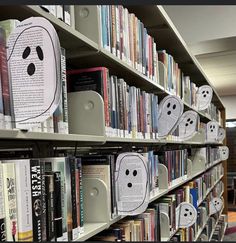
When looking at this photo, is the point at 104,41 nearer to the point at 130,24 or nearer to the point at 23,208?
the point at 130,24

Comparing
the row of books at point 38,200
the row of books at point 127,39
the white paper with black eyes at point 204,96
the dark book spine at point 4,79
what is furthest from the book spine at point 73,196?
the white paper with black eyes at point 204,96

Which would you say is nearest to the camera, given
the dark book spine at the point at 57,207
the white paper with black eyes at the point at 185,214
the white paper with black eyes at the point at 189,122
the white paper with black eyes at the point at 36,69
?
the white paper with black eyes at the point at 36,69

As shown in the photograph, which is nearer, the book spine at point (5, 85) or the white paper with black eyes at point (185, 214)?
the book spine at point (5, 85)

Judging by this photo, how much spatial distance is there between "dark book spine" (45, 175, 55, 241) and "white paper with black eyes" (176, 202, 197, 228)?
1.45 metres

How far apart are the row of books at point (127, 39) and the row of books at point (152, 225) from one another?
757 mm

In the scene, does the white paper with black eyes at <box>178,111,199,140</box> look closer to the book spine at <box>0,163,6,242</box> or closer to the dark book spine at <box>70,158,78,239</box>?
the dark book spine at <box>70,158,78,239</box>

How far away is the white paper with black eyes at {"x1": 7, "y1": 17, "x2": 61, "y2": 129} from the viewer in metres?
0.77

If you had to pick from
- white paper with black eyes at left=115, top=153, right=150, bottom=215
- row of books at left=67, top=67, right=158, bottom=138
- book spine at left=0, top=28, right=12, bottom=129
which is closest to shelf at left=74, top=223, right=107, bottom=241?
white paper with black eyes at left=115, top=153, right=150, bottom=215

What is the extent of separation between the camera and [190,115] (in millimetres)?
2445

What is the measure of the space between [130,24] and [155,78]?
49 centimetres

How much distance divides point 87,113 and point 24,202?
0.51 metres

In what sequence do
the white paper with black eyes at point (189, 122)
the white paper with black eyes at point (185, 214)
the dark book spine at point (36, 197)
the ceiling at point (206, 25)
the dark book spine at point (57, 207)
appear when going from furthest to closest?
the ceiling at point (206, 25)
the white paper with black eyes at point (189, 122)
the white paper with black eyes at point (185, 214)
the dark book spine at point (57, 207)
the dark book spine at point (36, 197)

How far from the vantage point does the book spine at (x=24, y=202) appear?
0.84m

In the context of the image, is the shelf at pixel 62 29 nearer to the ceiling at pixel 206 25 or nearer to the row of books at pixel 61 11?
the row of books at pixel 61 11
